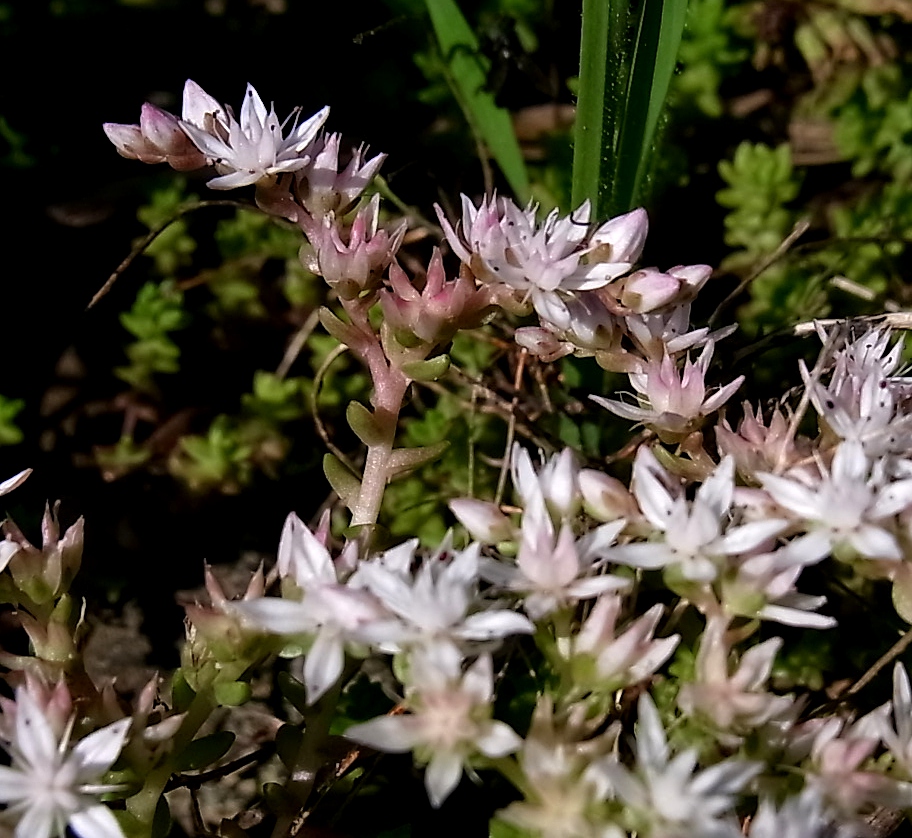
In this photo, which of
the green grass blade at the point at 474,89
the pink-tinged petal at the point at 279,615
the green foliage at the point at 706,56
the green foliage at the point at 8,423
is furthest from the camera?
the green foliage at the point at 706,56

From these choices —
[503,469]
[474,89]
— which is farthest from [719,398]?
[474,89]

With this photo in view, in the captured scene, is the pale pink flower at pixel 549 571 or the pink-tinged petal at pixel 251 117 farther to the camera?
the pink-tinged petal at pixel 251 117

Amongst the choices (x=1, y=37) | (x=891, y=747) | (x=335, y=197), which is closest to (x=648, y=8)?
(x=335, y=197)

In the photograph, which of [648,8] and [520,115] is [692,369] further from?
[520,115]

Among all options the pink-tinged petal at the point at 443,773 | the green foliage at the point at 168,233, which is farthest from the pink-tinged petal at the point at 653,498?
the green foliage at the point at 168,233

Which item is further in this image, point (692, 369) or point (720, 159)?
point (720, 159)

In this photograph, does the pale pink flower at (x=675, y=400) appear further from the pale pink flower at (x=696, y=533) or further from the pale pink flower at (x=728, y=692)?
the pale pink flower at (x=728, y=692)

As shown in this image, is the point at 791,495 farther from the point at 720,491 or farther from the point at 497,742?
the point at 497,742
